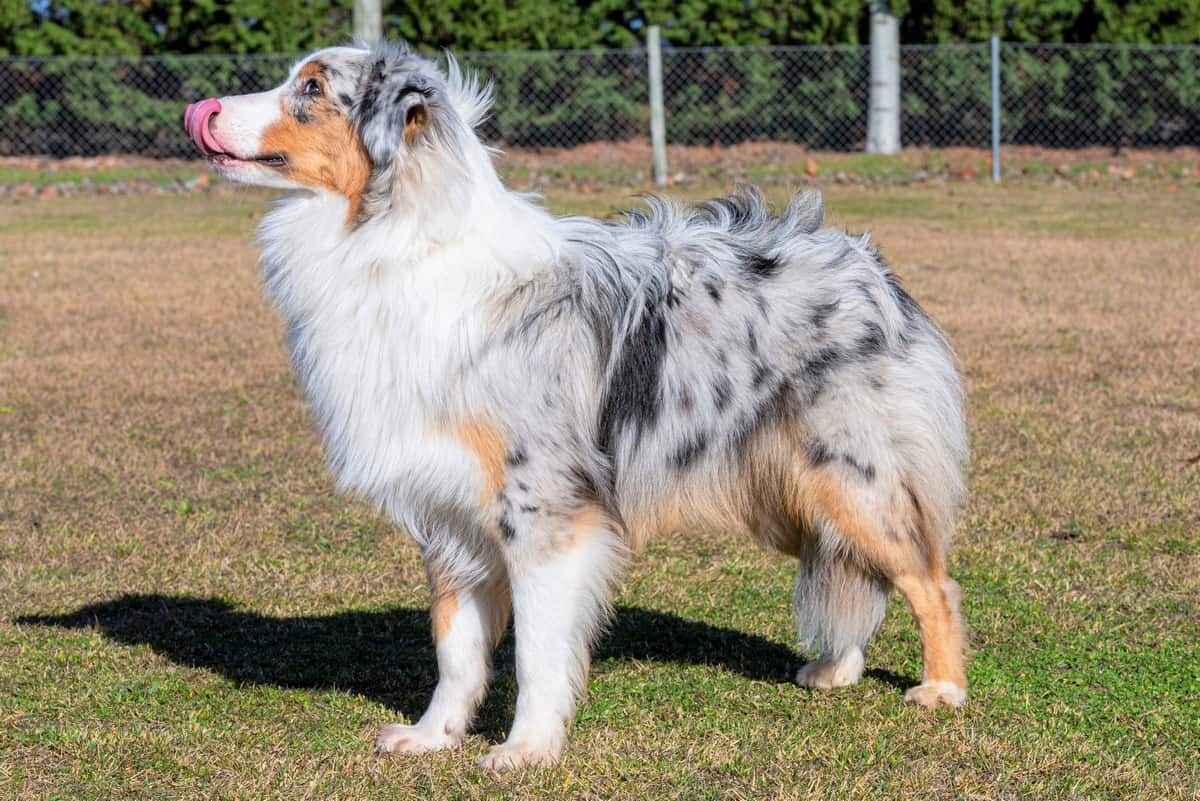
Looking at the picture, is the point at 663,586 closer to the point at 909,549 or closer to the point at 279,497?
the point at 909,549

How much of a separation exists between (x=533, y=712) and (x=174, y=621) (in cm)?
184

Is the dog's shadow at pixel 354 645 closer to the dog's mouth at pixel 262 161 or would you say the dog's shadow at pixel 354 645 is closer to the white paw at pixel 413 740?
the white paw at pixel 413 740

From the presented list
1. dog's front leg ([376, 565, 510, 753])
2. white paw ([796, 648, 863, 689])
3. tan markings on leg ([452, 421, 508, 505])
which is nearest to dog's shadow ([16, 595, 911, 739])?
white paw ([796, 648, 863, 689])

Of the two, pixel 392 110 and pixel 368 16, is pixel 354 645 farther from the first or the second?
pixel 368 16

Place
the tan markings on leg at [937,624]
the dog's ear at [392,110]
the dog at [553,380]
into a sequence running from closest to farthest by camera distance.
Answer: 1. the dog's ear at [392,110]
2. the dog at [553,380]
3. the tan markings on leg at [937,624]

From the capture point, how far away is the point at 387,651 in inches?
193

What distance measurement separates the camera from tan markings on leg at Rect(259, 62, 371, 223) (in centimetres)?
378

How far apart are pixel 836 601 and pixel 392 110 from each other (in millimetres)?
1941

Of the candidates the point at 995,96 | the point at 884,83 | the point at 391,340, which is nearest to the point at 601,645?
the point at 391,340

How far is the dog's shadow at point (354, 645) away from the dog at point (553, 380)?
1.69 feet

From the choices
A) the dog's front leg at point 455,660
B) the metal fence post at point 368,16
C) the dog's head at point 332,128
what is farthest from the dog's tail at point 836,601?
the metal fence post at point 368,16

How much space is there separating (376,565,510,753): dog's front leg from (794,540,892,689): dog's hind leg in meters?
0.94

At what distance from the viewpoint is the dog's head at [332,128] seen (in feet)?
12.2

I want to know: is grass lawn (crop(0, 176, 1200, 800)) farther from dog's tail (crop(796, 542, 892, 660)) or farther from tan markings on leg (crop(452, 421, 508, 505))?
tan markings on leg (crop(452, 421, 508, 505))
